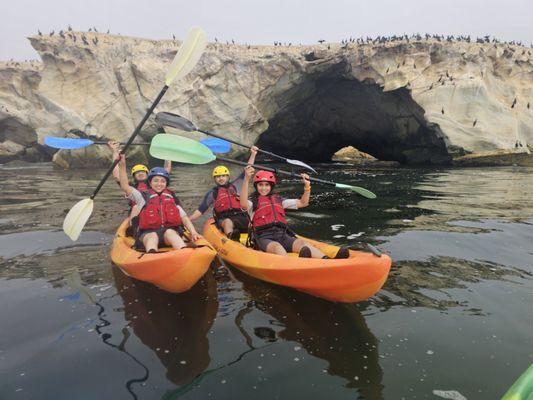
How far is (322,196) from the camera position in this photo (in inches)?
472

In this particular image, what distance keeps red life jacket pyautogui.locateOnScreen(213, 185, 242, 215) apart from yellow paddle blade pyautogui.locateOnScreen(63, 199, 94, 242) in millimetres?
1917

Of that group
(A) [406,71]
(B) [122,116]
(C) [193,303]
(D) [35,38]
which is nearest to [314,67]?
(A) [406,71]

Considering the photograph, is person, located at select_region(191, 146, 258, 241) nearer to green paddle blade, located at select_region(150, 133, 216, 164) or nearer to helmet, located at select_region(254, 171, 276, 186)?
green paddle blade, located at select_region(150, 133, 216, 164)

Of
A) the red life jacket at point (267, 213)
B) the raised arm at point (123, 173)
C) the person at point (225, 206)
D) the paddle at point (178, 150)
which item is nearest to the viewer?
the red life jacket at point (267, 213)

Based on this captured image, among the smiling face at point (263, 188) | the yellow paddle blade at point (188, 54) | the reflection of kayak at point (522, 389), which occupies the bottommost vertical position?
the reflection of kayak at point (522, 389)

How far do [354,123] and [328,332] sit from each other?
24235mm

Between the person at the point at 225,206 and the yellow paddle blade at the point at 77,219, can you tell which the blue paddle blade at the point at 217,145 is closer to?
the person at the point at 225,206

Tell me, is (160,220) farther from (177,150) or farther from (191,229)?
(177,150)

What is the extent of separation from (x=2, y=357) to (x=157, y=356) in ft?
4.06

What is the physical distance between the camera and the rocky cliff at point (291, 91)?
20.8m

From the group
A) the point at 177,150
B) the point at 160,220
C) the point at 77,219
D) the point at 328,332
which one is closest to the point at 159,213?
the point at 160,220

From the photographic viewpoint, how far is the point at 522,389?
147 centimetres

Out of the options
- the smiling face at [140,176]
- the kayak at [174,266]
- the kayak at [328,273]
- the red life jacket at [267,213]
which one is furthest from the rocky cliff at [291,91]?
the kayak at [174,266]

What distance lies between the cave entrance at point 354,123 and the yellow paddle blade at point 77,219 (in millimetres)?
18557
